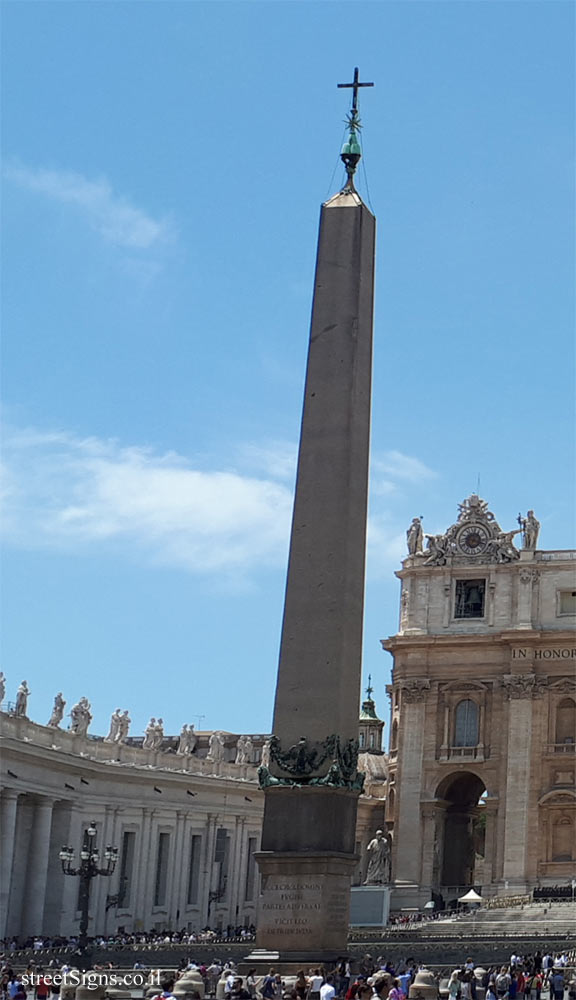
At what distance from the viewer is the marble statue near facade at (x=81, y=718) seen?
2224 inches

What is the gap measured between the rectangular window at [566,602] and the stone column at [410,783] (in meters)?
6.88

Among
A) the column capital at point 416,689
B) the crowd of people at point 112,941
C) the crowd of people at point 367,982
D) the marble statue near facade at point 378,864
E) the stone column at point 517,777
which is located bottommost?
the crowd of people at point 112,941

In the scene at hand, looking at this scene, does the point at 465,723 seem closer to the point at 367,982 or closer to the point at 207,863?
the point at 207,863

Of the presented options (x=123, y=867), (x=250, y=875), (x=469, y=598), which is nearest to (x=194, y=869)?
(x=250, y=875)

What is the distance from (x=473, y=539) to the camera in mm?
75688

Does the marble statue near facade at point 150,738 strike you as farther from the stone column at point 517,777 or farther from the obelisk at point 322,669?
the obelisk at point 322,669

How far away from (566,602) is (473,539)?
5191 mm

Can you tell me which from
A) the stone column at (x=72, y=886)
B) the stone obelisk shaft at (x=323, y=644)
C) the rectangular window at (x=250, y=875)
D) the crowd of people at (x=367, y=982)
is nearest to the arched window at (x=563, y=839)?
the rectangular window at (x=250, y=875)

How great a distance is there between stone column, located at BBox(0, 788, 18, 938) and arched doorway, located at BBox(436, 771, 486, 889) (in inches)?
1150

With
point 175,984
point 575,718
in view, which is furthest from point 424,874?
point 175,984

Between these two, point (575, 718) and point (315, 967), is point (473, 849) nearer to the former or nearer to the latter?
point (575, 718)

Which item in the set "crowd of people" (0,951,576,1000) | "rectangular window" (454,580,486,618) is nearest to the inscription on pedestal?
"crowd of people" (0,951,576,1000)

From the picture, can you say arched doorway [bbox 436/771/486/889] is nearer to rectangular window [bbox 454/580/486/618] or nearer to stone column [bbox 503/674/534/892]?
stone column [bbox 503/674/534/892]

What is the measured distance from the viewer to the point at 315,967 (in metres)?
21.1
